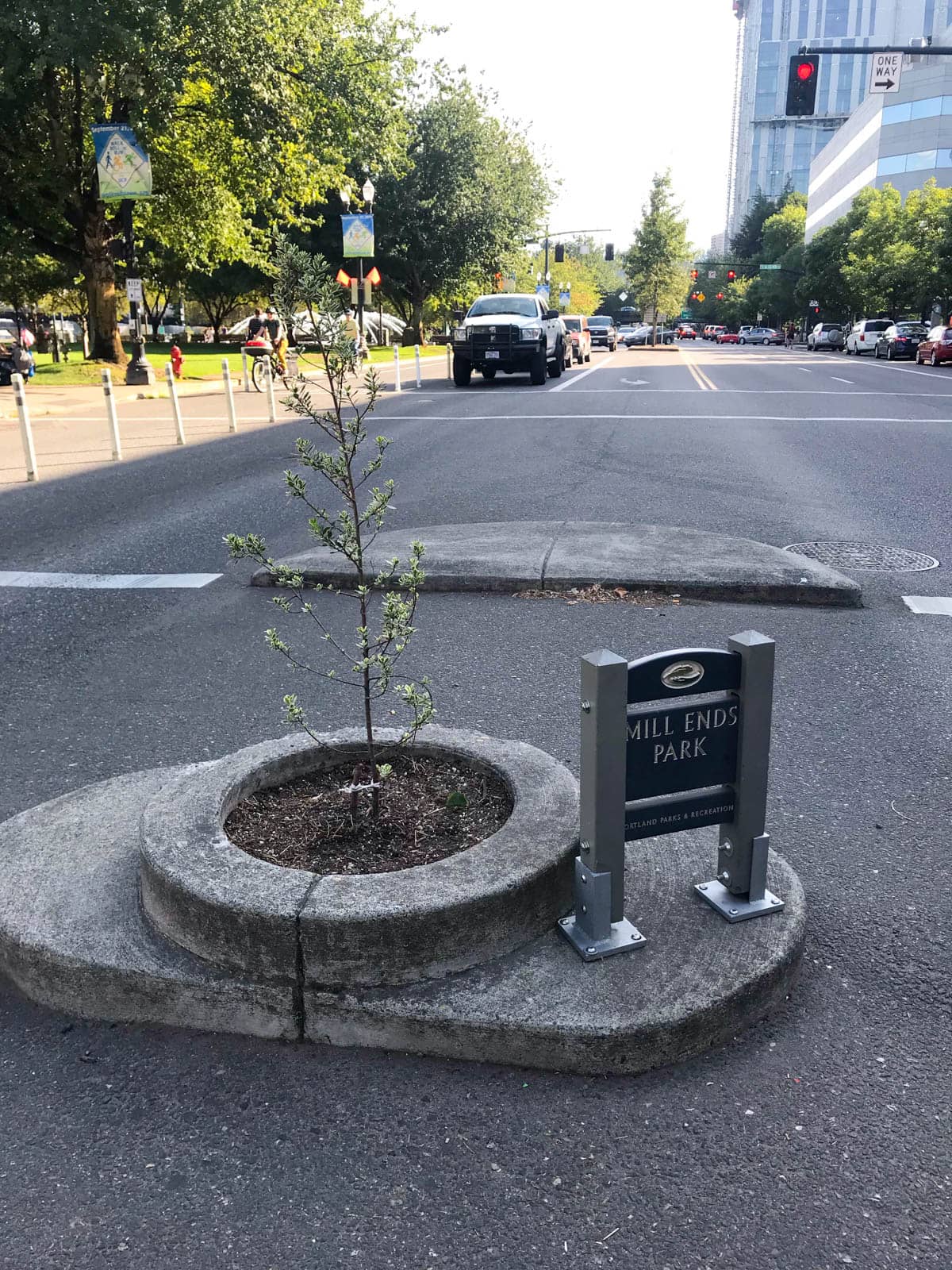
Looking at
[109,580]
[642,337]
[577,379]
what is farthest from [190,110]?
[642,337]

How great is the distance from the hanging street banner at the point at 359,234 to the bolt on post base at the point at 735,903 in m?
30.3

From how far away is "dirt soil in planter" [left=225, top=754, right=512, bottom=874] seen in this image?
301 centimetres

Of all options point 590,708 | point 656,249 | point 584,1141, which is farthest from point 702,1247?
point 656,249

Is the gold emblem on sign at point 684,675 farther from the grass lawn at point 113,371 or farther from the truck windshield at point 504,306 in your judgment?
the truck windshield at point 504,306

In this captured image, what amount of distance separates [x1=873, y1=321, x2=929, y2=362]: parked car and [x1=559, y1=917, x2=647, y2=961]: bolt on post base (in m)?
44.9

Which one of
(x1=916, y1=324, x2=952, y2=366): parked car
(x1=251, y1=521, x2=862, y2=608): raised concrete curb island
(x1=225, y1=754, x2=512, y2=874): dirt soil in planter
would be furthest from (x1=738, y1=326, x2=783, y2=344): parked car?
(x1=225, y1=754, x2=512, y2=874): dirt soil in planter

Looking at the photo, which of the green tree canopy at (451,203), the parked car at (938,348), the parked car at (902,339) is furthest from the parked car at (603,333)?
the parked car at (938,348)

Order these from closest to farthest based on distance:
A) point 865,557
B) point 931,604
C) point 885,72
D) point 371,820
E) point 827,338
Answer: point 371,820, point 931,604, point 865,557, point 885,72, point 827,338

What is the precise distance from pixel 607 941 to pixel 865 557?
18.1 ft

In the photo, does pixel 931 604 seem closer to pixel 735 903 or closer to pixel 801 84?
pixel 735 903

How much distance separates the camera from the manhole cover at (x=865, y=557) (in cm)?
720

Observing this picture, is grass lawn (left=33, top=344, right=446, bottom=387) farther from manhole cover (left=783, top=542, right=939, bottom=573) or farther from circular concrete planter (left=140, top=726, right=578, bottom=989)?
circular concrete planter (left=140, top=726, right=578, bottom=989)

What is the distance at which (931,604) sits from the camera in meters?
6.34

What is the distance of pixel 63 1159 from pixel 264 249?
111 feet
